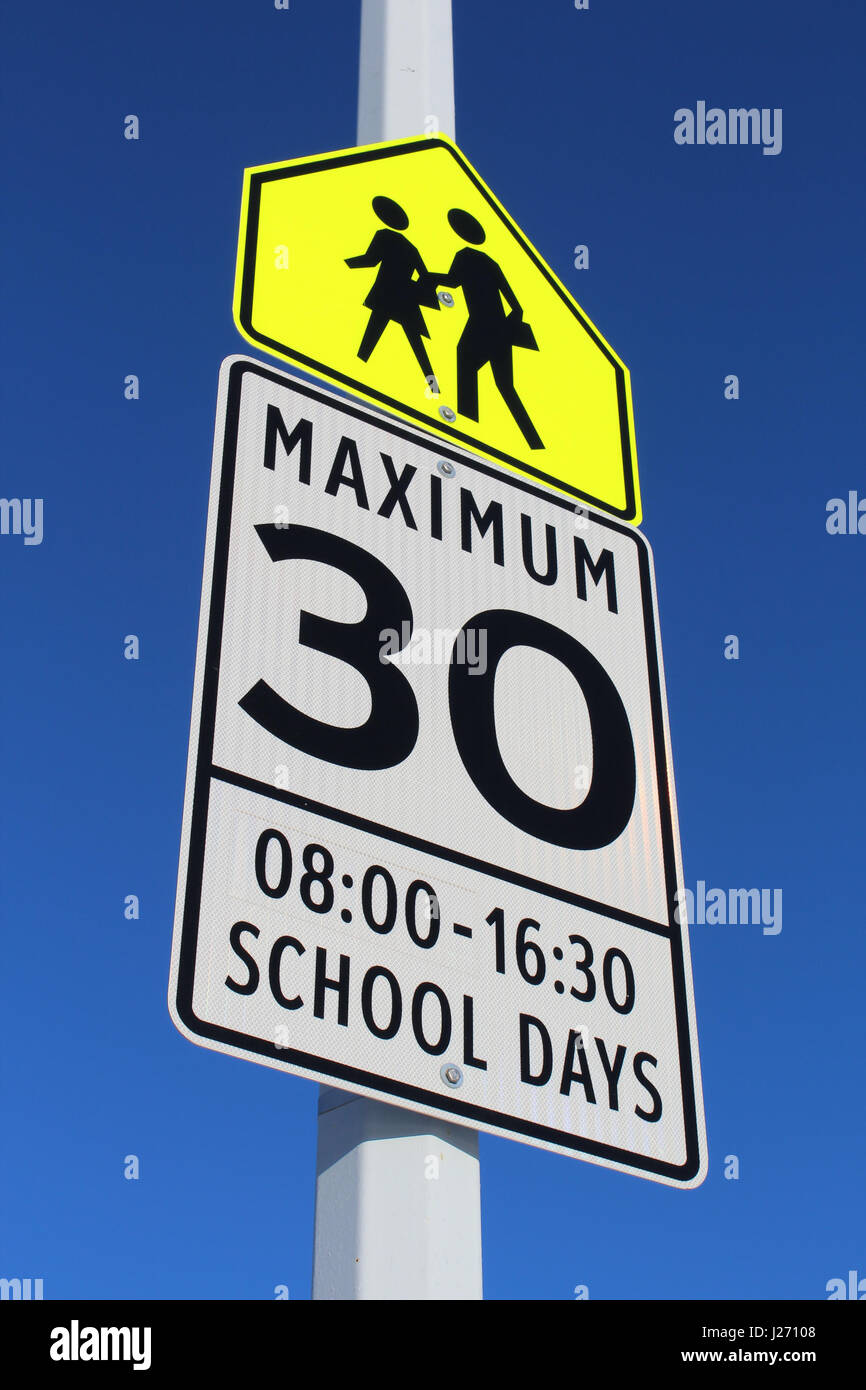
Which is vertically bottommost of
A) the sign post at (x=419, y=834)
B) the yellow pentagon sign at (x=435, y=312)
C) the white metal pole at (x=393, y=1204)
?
the white metal pole at (x=393, y=1204)

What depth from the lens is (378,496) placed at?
→ 6.40 ft

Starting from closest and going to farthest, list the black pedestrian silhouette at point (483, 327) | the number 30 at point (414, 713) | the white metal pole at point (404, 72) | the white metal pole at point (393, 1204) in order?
1. the white metal pole at point (393, 1204)
2. the number 30 at point (414, 713)
3. the black pedestrian silhouette at point (483, 327)
4. the white metal pole at point (404, 72)

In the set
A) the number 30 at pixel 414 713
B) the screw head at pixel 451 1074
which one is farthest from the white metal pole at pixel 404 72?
the screw head at pixel 451 1074

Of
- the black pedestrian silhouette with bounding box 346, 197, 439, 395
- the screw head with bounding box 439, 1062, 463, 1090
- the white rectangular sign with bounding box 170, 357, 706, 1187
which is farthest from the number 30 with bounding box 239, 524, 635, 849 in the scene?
the black pedestrian silhouette with bounding box 346, 197, 439, 395

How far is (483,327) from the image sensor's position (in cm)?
237

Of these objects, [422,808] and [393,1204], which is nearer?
[393,1204]

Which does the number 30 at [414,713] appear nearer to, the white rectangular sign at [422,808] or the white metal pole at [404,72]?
the white rectangular sign at [422,808]

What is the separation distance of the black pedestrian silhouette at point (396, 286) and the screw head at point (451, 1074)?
120 centimetres

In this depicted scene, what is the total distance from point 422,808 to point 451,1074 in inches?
13.8

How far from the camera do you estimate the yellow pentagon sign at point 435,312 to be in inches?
84.6

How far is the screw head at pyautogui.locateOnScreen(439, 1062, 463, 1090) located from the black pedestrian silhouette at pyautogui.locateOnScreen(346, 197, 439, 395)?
1.20 meters

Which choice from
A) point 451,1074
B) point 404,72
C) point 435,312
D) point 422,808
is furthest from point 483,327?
point 451,1074

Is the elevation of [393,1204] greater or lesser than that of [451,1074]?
lesser

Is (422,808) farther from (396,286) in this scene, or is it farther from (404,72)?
(404,72)
